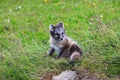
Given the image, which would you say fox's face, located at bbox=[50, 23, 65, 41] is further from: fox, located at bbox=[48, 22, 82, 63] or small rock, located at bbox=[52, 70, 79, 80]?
small rock, located at bbox=[52, 70, 79, 80]

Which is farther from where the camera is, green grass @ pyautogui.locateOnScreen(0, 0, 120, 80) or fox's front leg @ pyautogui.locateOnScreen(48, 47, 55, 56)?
fox's front leg @ pyautogui.locateOnScreen(48, 47, 55, 56)

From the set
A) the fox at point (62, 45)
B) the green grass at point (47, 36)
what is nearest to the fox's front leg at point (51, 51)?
the fox at point (62, 45)

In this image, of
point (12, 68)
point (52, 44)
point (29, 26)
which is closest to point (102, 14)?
point (29, 26)

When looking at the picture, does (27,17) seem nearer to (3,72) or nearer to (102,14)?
(102,14)

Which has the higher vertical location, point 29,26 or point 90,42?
point 90,42

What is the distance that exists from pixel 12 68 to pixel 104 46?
1.69 m

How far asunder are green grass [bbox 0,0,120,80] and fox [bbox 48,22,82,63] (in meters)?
0.17

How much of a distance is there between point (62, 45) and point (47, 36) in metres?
2.97

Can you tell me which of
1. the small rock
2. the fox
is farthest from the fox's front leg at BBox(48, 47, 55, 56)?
the small rock

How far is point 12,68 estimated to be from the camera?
778cm

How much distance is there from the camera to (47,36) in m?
11.2

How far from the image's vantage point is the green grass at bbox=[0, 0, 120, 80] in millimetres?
7633

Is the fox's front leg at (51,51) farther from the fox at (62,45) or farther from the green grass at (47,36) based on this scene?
the green grass at (47,36)

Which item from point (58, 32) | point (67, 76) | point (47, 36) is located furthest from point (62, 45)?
point (47, 36)
